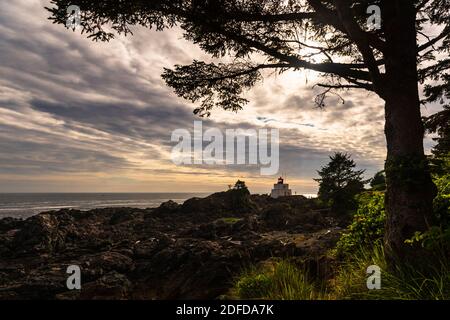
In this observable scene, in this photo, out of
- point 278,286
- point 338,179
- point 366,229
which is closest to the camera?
point 278,286

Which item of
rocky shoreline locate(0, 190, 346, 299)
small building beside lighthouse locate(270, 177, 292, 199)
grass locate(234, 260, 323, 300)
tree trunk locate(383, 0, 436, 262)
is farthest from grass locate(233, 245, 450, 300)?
small building beside lighthouse locate(270, 177, 292, 199)

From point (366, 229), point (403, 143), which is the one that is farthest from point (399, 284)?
point (366, 229)

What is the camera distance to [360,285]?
4625 millimetres

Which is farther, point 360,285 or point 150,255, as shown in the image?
point 150,255

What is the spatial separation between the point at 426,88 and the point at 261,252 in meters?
9.19

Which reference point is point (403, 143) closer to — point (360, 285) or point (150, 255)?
point (360, 285)

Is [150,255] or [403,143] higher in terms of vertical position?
[403,143]

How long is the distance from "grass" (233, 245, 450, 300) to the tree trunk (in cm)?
46

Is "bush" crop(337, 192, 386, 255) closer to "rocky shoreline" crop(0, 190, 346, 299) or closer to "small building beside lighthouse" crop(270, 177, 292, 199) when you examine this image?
"rocky shoreline" crop(0, 190, 346, 299)

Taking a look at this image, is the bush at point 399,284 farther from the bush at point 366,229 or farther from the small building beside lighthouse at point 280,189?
the small building beside lighthouse at point 280,189

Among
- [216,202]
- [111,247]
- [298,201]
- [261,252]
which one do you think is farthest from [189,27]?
[298,201]

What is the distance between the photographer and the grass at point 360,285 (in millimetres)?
4039

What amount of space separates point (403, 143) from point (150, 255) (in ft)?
46.8

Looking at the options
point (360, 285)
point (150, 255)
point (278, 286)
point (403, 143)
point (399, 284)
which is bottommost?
point (150, 255)
